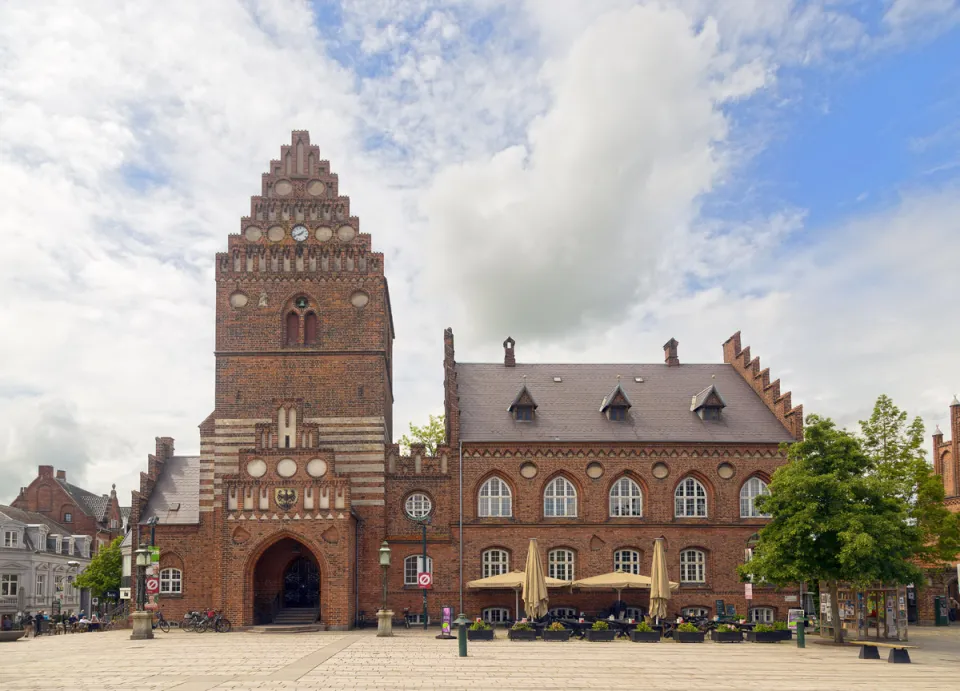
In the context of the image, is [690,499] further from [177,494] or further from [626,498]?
[177,494]

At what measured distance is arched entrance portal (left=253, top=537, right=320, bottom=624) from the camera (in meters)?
44.6

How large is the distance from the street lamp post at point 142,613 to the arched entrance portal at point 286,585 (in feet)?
17.0

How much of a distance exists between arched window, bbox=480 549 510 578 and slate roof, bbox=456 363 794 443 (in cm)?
553

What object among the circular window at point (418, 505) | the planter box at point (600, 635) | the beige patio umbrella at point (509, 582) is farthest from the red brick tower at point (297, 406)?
the planter box at point (600, 635)

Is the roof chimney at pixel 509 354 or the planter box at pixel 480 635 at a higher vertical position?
the roof chimney at pixel 509 354

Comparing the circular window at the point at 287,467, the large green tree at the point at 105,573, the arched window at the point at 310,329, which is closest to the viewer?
the circular window at the point at 287,467

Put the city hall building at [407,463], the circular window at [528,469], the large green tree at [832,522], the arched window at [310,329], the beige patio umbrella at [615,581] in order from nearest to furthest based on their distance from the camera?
the large green tree at [832,522]
the beige patio umbrella at [615,581]
the city hall building at [407,463]
the circular window at [528,469]
the arched window at [310,329]

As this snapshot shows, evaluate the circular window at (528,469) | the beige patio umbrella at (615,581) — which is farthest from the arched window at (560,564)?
the circular window at (528,469)

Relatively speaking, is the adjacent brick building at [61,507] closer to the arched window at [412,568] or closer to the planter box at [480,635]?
the arched window at [412,568]

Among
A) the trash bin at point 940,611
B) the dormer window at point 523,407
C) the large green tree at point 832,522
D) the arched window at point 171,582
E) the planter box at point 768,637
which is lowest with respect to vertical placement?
the trash bin at point 940,611

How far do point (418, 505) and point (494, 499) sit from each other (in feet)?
12.4

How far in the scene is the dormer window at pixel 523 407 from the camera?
158ft

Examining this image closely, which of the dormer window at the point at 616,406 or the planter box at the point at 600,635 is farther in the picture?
the dormer window at the point at 616,406

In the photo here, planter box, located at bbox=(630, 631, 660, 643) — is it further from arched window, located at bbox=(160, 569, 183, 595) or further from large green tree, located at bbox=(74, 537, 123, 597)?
large green tree, located at bbox=(74, 537, 123, 597)
